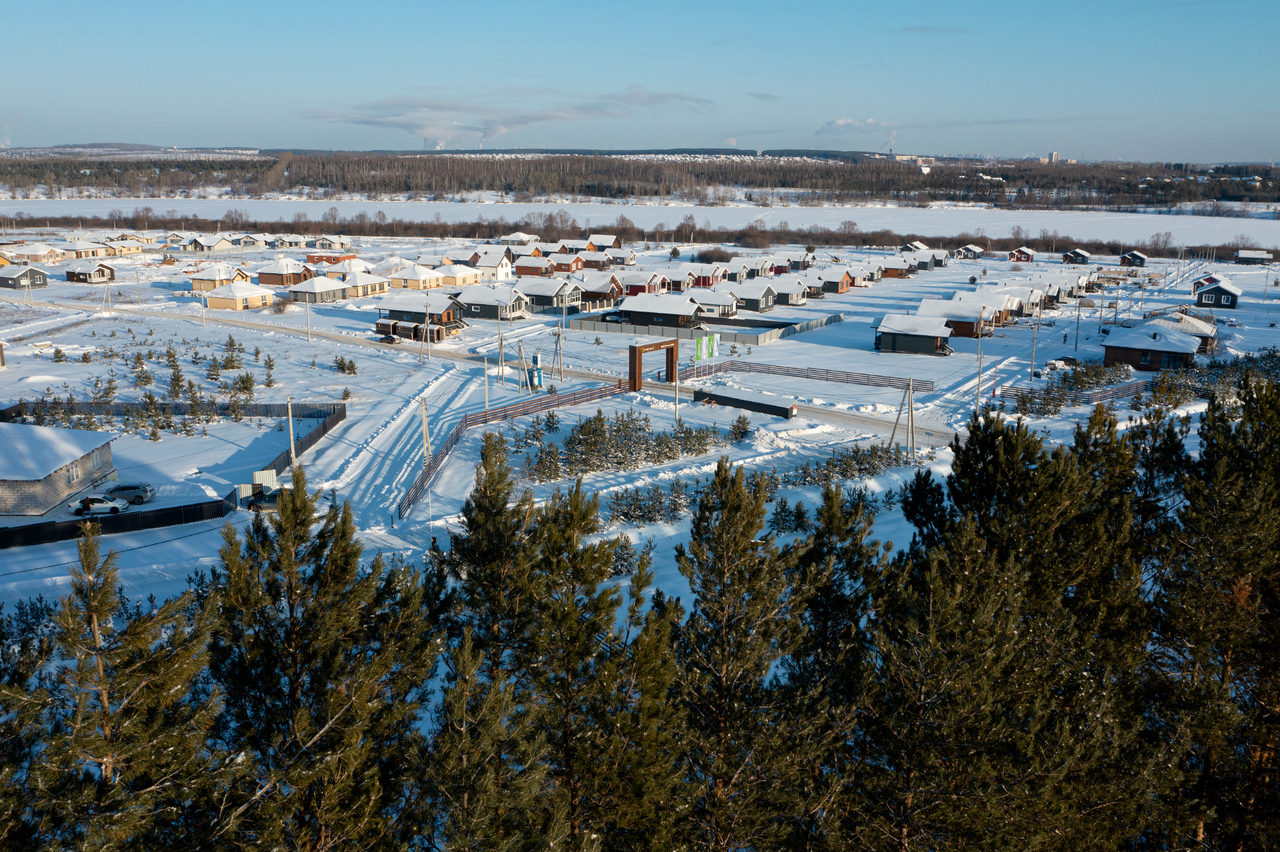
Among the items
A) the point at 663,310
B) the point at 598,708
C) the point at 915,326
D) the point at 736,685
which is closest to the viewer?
the point at 598,708

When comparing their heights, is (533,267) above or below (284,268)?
above

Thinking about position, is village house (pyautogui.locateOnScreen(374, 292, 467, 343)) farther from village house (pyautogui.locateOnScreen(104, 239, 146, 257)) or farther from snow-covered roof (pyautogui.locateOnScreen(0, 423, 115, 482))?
village house (pyautogui.locateOnScreen(104, 239, 146, 257))

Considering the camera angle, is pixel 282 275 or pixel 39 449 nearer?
pixel 39 449

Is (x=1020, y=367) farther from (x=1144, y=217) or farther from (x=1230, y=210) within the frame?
(x=1230, y=210)

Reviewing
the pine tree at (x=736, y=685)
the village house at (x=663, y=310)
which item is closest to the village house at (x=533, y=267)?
the village house at (x=663, y=310)

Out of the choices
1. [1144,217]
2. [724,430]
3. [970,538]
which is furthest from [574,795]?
[1144,217]

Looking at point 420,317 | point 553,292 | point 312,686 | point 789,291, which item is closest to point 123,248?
point 420,317

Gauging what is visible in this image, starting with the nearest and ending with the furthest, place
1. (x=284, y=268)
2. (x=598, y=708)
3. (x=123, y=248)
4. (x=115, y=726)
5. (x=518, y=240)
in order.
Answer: (x=115, y=726), (x=598, y=708), (x=284, y=268), (x=123, y=248), (x=518, y=240)

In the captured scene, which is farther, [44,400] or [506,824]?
[44,400]

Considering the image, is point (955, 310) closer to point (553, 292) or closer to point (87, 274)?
point (553, 292)
